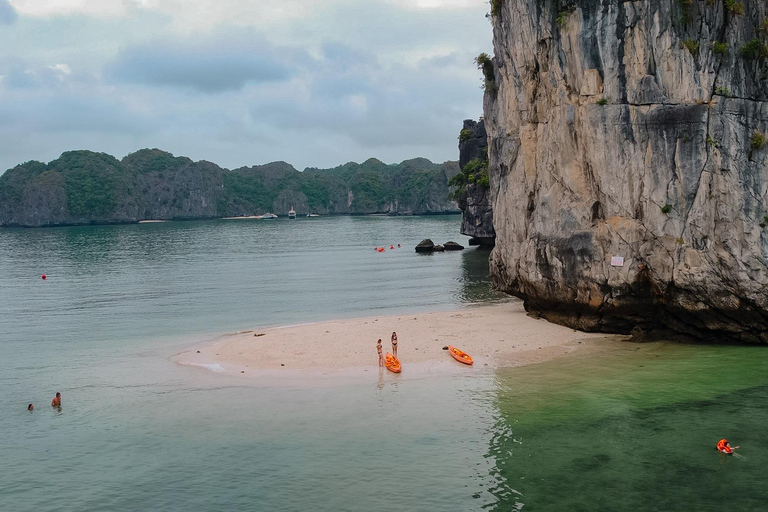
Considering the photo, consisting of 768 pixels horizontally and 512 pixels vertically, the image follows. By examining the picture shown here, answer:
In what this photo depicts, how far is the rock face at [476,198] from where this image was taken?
84000 millimetres

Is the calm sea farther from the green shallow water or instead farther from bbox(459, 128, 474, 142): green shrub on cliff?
bbox(459, 128, 474, 142): green shrub on cliff

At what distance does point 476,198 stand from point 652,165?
178 ft

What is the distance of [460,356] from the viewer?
30.1 meters

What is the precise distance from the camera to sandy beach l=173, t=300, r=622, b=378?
30.0 m

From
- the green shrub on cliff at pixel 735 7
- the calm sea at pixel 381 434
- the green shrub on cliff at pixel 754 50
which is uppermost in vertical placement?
the green shrub on cliff at pixel 735 7

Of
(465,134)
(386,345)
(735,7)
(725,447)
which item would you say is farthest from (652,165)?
(465,134)

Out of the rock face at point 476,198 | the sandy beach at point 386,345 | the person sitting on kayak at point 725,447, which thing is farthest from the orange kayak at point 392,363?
the rock face at point 476,198

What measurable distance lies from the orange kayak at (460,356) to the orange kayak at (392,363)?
106 inches

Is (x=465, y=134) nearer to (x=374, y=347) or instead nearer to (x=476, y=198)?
(x=476, y=198)

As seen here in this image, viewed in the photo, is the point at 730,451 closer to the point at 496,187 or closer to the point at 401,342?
the point at 401,342

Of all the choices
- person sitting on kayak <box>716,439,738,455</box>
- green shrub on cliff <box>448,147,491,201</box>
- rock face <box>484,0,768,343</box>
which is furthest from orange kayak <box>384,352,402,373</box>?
green shrub on cliff <box>448,147,491,201</box>

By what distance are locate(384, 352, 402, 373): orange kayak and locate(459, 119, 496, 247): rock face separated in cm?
5393

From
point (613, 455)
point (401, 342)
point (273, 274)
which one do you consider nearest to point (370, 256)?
point (273, 274)

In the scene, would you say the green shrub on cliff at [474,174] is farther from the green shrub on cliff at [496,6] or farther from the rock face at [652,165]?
the rock face at [652,165]
